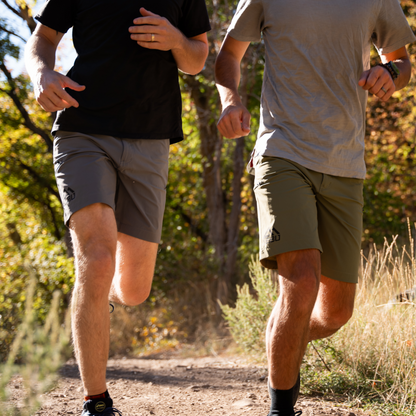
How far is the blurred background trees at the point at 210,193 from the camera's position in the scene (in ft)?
27.0

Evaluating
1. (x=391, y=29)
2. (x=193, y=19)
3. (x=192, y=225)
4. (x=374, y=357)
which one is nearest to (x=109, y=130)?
(x=193, y=19)

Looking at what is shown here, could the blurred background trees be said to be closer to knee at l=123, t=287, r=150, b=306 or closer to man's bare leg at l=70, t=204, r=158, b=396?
knee at l=123, t=287, r=150, b=306

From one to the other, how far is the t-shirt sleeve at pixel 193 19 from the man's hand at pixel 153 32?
12.7 inches

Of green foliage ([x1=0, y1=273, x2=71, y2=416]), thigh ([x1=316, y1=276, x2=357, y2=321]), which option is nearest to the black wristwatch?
thigh ([x1=316, y1=276, x2=357, y2=321])

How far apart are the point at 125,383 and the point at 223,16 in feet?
19.5

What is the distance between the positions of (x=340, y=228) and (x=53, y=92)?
5.28 feet

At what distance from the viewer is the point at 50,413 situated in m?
2.78

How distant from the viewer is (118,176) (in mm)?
2758

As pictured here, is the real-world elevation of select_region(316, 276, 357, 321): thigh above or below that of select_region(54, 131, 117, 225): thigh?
below

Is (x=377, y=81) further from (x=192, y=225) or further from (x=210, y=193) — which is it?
(x=192, y=225)

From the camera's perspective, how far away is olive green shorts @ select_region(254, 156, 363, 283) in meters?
2.31

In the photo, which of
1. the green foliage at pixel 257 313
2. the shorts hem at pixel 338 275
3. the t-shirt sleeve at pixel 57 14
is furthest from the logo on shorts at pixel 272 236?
the green foliage at pixel 257 313

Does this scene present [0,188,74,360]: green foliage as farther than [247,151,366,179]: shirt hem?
Yes

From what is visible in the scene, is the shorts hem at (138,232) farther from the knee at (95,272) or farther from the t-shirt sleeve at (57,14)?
the t-shirt sleeve at (57,14)
